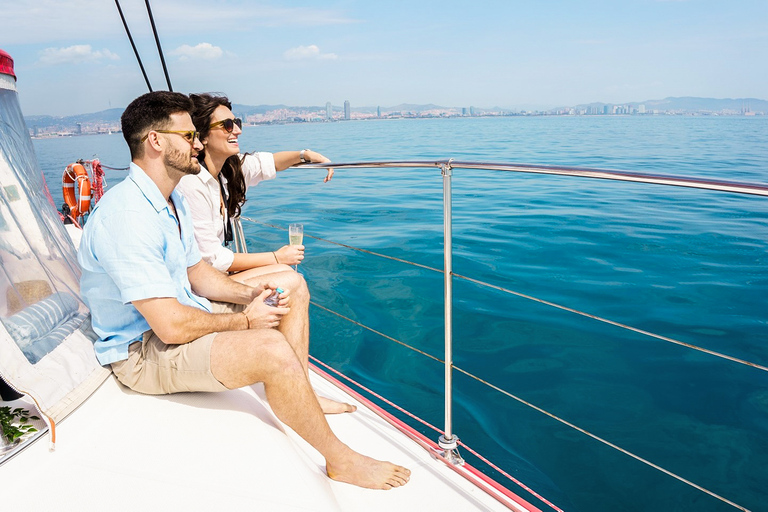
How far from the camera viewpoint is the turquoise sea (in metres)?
2.76

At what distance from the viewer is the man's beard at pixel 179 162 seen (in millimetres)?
1847

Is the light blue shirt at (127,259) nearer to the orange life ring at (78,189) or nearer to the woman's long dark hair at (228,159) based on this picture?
the woman's long dark hair at (228,159)

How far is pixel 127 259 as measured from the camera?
1615 millimetres

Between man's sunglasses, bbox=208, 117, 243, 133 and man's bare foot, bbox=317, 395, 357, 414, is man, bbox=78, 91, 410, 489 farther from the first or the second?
man's sunglasses, bbox=208, 117, 243, 133

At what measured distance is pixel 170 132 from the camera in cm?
183

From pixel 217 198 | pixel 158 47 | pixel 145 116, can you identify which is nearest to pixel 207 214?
pixel 217 198

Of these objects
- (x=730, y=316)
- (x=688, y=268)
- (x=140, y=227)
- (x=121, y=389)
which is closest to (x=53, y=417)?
(x=121, y=389)

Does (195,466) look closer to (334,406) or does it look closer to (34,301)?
(334,406)

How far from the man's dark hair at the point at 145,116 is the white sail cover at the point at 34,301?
1.53 ft

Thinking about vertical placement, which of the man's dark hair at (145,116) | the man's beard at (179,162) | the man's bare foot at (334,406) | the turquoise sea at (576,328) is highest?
the man's dark hair at (145,116)

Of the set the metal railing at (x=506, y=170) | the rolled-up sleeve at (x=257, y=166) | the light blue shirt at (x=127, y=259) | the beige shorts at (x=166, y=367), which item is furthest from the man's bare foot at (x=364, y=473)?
the rolled-up sleeve at (x=257, y=166)

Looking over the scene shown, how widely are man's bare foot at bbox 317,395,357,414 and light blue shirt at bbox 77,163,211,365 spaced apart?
65 centimetres

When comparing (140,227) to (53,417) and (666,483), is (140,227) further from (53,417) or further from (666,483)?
(666,483)

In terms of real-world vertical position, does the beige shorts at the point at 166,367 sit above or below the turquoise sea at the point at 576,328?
above
